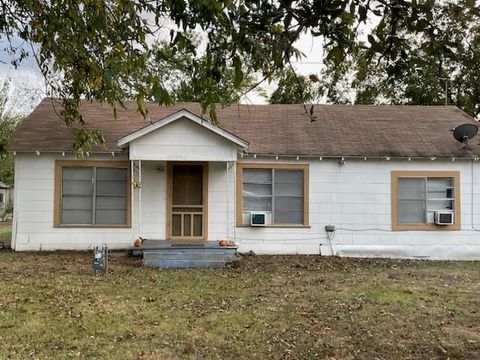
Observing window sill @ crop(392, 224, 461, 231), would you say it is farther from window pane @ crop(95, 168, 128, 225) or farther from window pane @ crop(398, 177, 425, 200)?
window pane @ crop(95, 168, 128, 225)

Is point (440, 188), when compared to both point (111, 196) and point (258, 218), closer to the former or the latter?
point (258, 218)

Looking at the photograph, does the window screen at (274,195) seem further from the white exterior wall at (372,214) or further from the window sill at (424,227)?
the window sill at (424,227)

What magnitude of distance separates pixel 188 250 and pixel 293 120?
6.14m

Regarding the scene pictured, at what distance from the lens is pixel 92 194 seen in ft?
43.4

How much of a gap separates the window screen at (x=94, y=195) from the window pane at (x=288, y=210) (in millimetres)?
3971

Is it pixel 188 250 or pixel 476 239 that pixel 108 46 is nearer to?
pixel 188 250

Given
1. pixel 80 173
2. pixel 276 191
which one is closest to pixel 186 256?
pixel 276 191

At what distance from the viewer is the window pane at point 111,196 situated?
43.5ft

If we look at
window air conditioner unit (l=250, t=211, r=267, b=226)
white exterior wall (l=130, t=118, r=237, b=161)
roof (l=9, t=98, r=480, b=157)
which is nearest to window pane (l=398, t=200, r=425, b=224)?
roof (l=9, t=98, r=480, b=157)

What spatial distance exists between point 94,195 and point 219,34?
34.1ft

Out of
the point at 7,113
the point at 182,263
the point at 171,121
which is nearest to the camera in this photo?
the point at 182,263

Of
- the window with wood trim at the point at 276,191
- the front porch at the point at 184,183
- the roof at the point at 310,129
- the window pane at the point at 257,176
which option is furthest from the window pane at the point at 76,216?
the window pane at the point at 257,176

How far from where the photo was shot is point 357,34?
10.2 feet

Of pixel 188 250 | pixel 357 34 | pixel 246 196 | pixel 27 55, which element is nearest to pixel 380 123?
pixel 246 196
